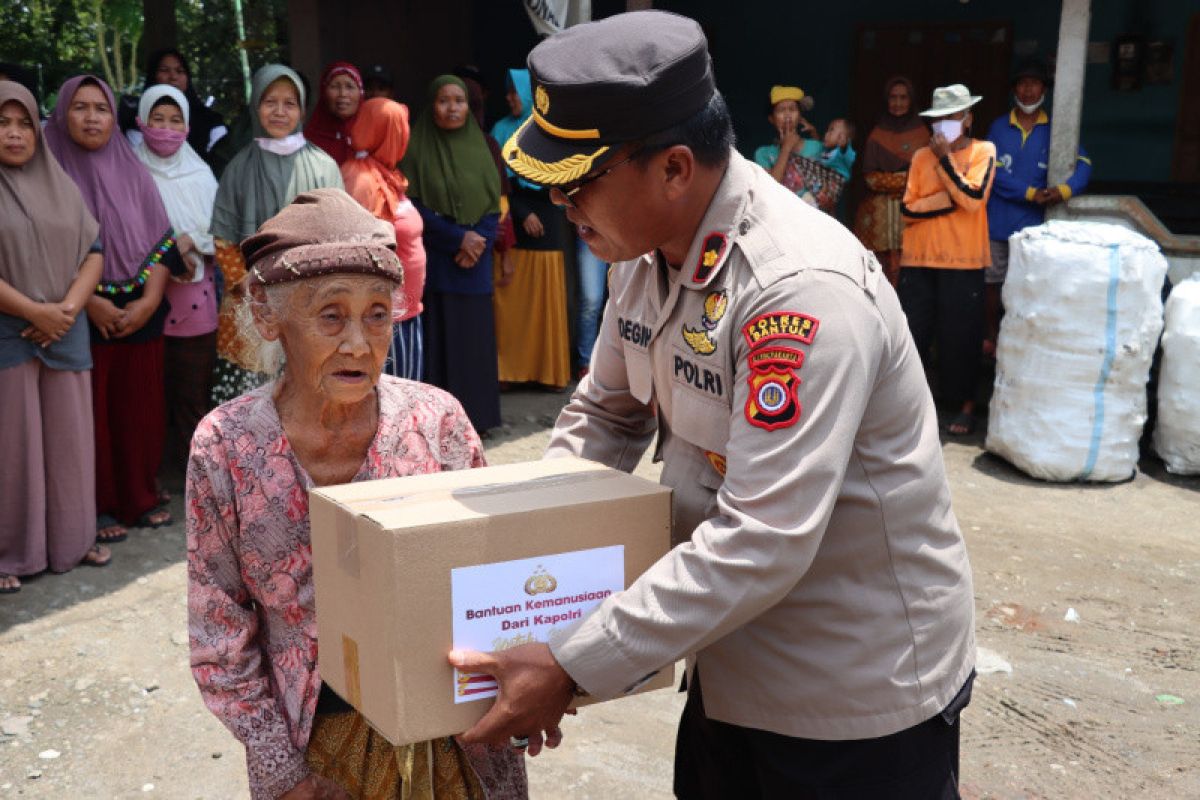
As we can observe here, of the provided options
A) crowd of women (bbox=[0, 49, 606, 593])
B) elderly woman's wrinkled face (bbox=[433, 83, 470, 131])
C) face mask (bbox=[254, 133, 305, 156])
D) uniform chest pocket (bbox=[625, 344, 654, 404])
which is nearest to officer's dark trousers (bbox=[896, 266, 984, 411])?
→ crowd of women (bbox=[0, 49, 606, 593])

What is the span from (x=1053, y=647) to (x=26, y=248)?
4385 millimetres

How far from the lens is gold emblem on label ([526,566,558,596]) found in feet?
5.79

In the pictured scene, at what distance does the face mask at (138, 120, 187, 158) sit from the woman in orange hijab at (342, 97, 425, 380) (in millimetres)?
855

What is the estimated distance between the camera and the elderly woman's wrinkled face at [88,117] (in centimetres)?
536

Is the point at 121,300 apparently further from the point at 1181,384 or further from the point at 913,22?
the point at 913,22

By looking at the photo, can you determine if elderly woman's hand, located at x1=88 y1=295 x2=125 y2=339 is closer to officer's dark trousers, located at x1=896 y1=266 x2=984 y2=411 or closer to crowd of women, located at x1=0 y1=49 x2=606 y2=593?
crowd of women, located at x1=0 y1=49 x2=606 y2=593

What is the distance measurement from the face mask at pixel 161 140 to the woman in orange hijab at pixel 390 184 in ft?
2.81

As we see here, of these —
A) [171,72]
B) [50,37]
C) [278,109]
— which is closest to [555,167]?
[278,109]

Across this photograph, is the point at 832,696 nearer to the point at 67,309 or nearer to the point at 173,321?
the point at 67,309

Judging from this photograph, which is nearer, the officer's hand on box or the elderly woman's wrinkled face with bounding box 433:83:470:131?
the officer's hand on box

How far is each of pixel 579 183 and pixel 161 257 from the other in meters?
4.33

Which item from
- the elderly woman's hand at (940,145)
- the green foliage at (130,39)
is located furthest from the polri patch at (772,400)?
the green foliage at (130,39)

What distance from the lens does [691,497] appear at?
78.4 inches

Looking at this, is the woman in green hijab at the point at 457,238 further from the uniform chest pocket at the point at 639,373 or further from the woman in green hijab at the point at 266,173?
the uniform chest pocket at the point at 639,373
